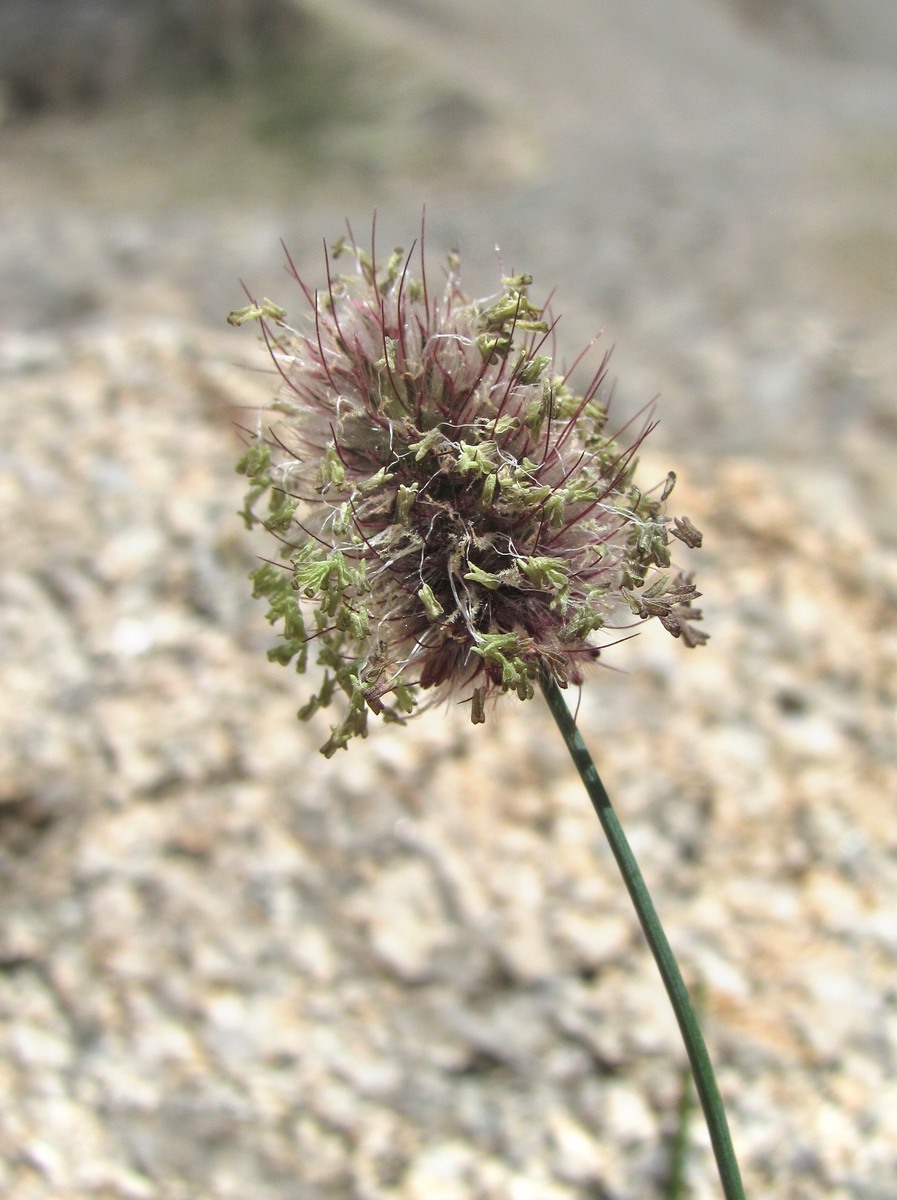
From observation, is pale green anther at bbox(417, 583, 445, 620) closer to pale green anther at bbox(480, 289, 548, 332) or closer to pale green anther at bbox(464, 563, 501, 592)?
pale green anther at bbox(464, 563, 501, 592)

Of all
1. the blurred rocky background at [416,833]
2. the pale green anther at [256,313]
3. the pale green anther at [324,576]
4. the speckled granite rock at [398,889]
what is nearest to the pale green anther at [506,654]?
the pale green anther at [324,576]

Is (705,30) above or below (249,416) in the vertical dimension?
above

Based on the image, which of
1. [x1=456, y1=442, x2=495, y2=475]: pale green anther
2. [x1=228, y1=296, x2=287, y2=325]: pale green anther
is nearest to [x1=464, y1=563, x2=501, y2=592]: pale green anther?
[x1=456, y1=442, x2=495, y2=475]: pale green anther

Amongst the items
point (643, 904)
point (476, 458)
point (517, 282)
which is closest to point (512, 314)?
point (517, 282)

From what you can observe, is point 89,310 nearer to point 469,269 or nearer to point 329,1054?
point 469,269

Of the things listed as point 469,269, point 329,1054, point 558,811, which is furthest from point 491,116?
point 329,1054

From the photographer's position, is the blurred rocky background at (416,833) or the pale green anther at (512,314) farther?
the blurred rocky background at (416,833)

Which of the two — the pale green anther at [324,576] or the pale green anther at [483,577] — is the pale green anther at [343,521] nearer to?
the pale green anther at [324,576]
